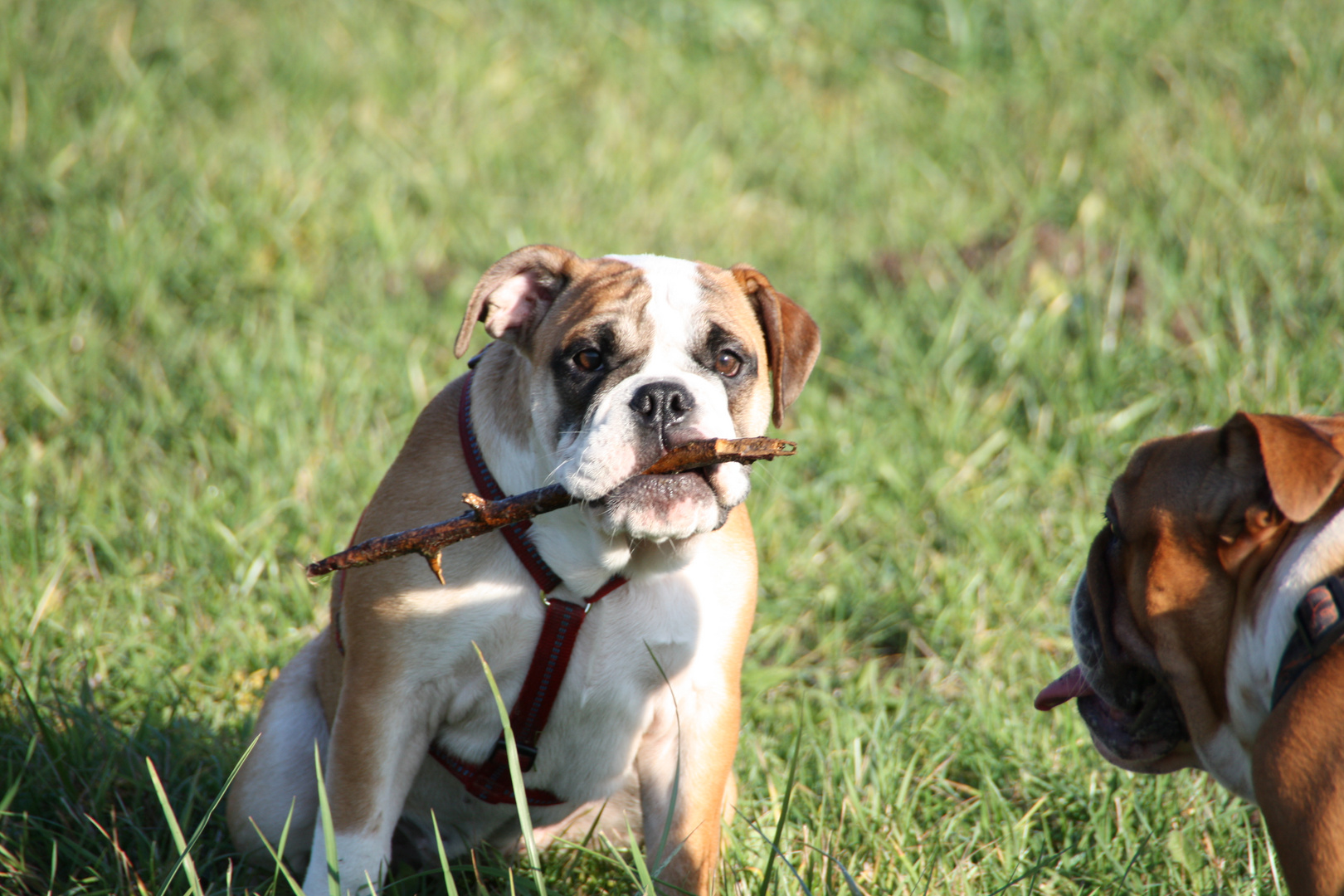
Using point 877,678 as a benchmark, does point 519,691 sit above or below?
above

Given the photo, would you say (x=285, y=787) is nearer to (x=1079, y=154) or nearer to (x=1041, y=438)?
(x=1041, y=438)

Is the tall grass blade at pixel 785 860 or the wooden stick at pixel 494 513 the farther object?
the wooden stick at pixel 494 513

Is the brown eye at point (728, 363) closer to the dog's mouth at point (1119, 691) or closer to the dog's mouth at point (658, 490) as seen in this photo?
the dog's mouth at point (658, 490)

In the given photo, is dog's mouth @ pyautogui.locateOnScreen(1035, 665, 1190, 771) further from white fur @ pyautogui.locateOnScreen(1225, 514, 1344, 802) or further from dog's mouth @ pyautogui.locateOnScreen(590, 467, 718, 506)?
dog's mouth @ pyautogui.locateOnScreen(590, 467, 718, 506)

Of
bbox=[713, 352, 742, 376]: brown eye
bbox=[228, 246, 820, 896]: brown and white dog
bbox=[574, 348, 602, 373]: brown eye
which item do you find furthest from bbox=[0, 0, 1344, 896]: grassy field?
bbox=[574, 348, 602, 373]: brown eye

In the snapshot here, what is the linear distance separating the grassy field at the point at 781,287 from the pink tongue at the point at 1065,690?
1.32 feet

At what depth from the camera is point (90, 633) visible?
4.05 metres

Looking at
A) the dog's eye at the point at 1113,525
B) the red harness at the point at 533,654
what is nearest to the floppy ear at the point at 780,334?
the red harness at the point at 533,654

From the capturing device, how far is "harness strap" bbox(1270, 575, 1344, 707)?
82.5 inches

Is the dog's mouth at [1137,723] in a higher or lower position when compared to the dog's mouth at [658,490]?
lower

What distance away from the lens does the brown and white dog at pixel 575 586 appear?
2.90 meters

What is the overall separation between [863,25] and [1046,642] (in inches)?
225

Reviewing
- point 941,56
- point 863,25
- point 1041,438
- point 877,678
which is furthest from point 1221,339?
point 863,25

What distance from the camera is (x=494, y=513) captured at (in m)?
2.69
